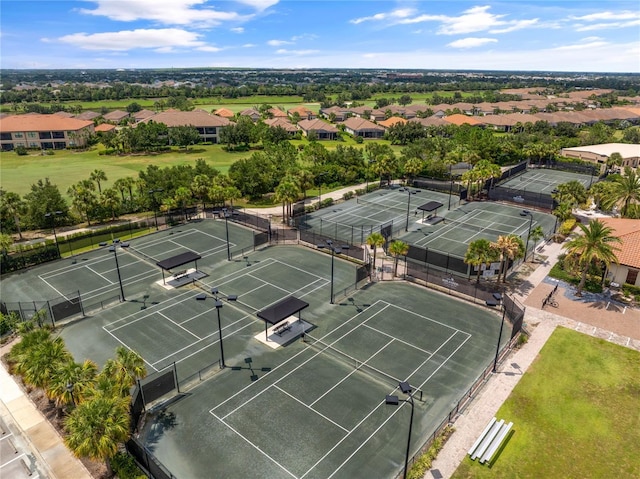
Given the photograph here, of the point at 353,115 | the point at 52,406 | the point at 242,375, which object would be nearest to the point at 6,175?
the point at 52,406

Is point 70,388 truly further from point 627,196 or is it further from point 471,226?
point 627,196

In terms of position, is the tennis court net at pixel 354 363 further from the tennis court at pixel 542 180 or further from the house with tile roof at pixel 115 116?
the house with tile roof at pixel 115 116

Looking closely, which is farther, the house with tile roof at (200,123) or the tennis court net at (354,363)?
the house with tile roof at (200,123)

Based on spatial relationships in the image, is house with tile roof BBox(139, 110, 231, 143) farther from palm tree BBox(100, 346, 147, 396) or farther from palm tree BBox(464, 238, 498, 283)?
palm tree BBox(100, 346, 147, 396)

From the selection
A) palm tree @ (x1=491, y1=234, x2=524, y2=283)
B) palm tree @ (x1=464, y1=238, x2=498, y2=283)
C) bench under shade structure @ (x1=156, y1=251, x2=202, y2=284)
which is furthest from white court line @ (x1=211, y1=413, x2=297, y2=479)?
palm tree @ (x1=491, y1=234, x2=524, y2=283)

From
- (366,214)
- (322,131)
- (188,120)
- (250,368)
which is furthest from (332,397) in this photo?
(188,120)

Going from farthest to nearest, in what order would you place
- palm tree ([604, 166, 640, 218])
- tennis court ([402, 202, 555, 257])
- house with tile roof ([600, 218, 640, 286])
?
palm tree ([604, 166, 640, 218])
tennis court ([402, 202, 555, 257])
house with tile roof ([600, 218, 640, 286])

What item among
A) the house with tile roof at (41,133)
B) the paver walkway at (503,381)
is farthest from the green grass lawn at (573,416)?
the house with tile roof at (41,133)
